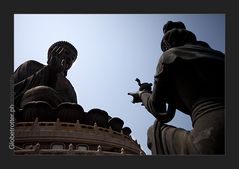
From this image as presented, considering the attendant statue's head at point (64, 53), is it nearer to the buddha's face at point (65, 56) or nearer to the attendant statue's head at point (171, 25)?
the buddha's face at point (65, 56)

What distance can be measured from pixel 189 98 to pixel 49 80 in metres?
16.3

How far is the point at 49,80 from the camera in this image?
20.6 metres

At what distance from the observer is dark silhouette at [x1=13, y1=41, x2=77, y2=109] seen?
18344 mm

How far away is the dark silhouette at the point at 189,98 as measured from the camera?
457cm

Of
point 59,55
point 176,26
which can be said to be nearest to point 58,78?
point 59,55

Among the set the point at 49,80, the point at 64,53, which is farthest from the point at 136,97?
the point at 64,53

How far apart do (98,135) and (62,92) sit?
650 cm

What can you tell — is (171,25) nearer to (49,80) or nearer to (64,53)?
(49,80)

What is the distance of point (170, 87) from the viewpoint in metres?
5.17

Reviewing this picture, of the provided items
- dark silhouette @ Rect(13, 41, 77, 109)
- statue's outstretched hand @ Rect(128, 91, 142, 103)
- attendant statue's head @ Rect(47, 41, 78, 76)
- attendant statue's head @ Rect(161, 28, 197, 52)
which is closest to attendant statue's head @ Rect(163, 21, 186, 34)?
attendant statue's head @ Rect(161, 28, 197, 52)

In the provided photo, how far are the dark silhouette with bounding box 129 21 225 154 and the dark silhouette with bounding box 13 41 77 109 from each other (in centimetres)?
1297

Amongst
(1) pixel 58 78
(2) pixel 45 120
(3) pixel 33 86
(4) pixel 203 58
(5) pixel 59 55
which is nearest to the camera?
(4) pixel 203 58

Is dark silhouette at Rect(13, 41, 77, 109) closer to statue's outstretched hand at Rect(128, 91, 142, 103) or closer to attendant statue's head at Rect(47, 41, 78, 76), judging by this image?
attendant statue's head at Rect(47, 41, 78, 76)

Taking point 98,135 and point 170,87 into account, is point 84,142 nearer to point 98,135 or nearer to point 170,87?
point 98,135
